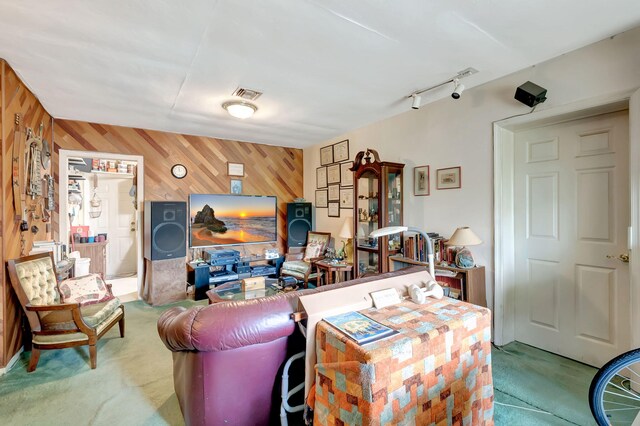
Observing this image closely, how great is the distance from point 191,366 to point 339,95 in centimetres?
262


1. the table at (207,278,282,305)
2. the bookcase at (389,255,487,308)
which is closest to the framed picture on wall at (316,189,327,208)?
the table at (207,278,282,305)

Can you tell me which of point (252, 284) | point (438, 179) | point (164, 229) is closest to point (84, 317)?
point (252, 284)

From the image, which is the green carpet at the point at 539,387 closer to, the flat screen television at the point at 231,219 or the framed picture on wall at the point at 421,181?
the framed picture on wall at the point at 421,181

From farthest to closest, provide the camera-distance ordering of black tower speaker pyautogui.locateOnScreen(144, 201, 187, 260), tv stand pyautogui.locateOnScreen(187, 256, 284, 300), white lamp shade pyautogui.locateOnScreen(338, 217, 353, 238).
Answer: tv stand pyautogui.locateOnScreen(187, 256, 284, 300) → white lamp shade pyautogui.locateOnScreen(338, 217, 353, 238) → black tower speaker pyautogui.locateOnScreen(144, 201, 187, 260)

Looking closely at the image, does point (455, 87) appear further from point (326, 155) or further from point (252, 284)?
point (252, 284)

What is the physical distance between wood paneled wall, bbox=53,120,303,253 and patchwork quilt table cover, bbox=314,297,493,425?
12.6 feet

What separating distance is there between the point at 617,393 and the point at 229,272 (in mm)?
4140

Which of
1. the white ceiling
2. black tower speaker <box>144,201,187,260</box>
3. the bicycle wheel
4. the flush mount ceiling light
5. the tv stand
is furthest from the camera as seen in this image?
the tv stand

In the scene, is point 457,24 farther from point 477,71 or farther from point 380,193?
point 380,193

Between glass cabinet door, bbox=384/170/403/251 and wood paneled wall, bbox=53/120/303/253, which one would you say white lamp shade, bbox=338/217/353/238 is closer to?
glass cabinet door, bbox=384/170/403/251

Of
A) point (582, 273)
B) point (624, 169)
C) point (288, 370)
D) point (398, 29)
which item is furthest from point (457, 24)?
point (288, 370)

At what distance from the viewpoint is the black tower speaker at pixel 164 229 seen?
3668 mm

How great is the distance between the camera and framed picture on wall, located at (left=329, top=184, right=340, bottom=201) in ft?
14.9

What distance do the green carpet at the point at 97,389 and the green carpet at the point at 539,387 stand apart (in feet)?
6.83
